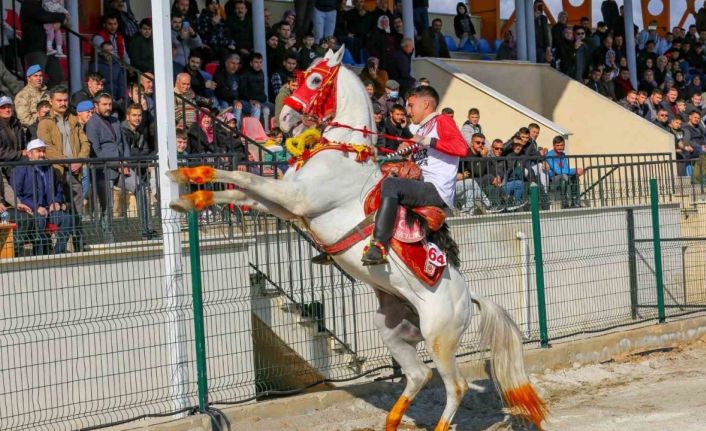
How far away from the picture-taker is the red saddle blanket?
29.9 ft

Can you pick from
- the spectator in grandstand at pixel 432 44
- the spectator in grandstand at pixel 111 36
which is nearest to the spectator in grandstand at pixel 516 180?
the spectator in grandstand at pixel 111 36

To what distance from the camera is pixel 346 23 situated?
20.6 metres

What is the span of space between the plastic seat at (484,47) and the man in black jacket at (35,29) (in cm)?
1248

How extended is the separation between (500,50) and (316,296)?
555 inches

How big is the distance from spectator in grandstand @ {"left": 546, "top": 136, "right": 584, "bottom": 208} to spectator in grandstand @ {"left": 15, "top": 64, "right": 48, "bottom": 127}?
5.89 meters

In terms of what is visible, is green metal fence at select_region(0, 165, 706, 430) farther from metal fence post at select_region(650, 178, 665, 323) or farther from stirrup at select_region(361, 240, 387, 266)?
stirrup at select_region(361, 240, 387, 266)

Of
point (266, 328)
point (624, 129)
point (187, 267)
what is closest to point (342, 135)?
point (187, 267)

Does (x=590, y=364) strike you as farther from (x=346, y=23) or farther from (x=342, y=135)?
(x=346, y=23)

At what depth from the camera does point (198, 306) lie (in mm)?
9836

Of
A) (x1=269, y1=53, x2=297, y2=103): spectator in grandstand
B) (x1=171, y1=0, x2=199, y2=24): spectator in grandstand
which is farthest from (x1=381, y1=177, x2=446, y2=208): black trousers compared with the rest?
(x1=269, y1=53, x2=297, y2=103): spectator in grandstand

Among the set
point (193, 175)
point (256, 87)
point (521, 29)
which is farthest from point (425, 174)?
point (521, 29)

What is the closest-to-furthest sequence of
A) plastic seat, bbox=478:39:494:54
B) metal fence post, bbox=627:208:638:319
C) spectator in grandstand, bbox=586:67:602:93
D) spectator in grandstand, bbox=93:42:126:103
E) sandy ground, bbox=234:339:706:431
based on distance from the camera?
sandy ground, bbox=234:339:706:431 → spectator in grandstand, bbox=93:42:126:103 → metal fence post, bbox=627:208:638:319 → spectator in grandstand, bbox=586:67:602:93 → plastic seat, bbox=478:39:494:54

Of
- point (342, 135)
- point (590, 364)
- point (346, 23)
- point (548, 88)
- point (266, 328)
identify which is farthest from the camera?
point (548, 88)

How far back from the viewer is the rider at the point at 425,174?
8.94 meters
